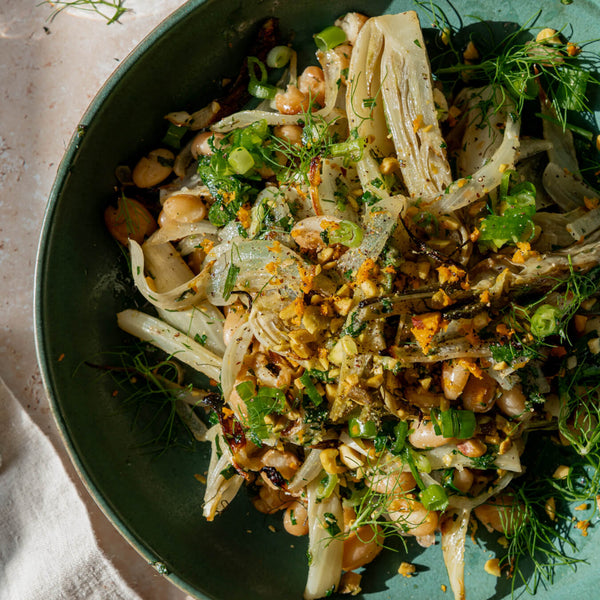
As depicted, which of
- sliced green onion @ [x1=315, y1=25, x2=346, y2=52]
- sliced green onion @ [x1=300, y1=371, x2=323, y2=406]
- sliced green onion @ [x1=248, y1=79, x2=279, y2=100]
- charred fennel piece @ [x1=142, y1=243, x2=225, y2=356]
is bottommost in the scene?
sliced green onion @ [x1=300, y1=371, x2=323, y2=406]

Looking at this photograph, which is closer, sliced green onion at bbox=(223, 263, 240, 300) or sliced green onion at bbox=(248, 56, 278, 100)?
sliced green onion at bbox=(223, 263, 240, 300)

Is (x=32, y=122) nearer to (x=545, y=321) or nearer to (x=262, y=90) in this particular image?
(x=262, y=90)

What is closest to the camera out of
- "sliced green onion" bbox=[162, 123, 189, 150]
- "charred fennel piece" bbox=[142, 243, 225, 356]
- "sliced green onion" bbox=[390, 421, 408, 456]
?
"sliced green onion" bbox=[390, 421, 408, 456]

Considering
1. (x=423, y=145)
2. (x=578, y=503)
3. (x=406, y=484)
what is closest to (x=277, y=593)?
(x=406, y=484)

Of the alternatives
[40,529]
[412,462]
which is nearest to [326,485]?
[412,462]

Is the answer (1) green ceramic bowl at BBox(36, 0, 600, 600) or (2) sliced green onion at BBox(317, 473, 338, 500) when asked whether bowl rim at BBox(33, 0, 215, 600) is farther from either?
(2) sliced green onion at BBox(317, 473, 338, 500)

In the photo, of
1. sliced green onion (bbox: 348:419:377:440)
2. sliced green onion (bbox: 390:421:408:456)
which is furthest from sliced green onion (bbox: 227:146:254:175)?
sliced green onion (bbox: 390:421:408:456)

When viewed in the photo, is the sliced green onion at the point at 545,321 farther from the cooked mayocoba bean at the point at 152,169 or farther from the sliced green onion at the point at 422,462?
the cooked mayocoba bean at the point at 152,169
